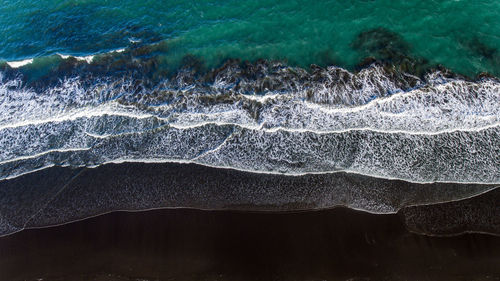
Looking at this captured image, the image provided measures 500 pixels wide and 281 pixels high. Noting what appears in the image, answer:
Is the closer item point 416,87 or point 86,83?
point 416,87

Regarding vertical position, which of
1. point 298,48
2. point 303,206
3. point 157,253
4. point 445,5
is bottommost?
point 157,253

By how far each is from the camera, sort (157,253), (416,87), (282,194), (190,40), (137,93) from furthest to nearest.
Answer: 1. (190,40)
2. (137,93)
3. (416,87)
4. (282,194)
5. (157,253)

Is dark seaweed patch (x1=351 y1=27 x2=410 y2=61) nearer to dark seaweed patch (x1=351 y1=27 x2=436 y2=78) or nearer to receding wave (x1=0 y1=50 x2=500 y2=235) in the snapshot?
dark seaweed patch (x1=351 y1=27 x2=436 y2=78)

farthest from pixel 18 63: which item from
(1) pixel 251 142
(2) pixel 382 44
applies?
(2) pixel 382 44

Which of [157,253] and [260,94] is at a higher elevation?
[260,94]

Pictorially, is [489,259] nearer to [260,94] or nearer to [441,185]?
[441,185]

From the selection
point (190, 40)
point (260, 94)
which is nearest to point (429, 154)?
point (260, 94)

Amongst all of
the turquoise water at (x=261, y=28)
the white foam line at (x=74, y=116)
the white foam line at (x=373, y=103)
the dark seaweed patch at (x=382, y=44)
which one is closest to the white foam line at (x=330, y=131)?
the white foam line at (x=373, y=103)
